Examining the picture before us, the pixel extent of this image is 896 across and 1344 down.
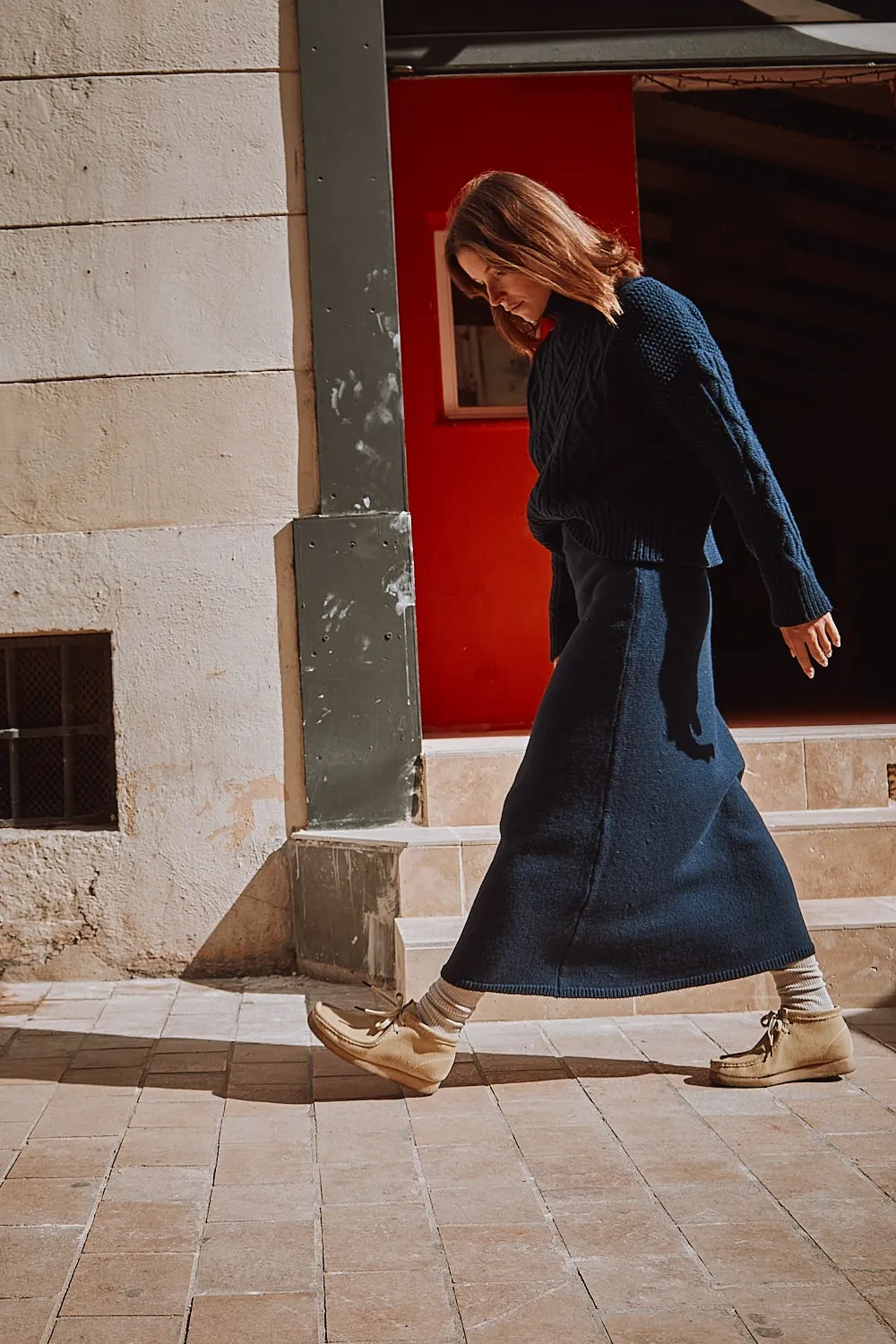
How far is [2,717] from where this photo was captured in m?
4.82

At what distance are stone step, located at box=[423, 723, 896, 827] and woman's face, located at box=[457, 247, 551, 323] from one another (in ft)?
5.84

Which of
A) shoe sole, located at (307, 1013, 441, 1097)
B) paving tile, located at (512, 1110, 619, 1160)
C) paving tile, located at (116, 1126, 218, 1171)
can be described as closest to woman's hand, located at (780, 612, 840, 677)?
paving tile, located at (512, 1110, 619, 1160)

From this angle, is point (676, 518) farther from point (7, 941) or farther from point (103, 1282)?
point (7, 941)

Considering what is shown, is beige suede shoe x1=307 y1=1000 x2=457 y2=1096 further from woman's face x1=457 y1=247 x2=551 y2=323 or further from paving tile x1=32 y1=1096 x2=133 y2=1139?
woman's face x1=457 y1=247 x2=551 y2=323

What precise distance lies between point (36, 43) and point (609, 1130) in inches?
156

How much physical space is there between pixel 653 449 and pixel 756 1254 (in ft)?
5.54

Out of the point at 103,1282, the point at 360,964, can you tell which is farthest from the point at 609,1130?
the point at 360,964

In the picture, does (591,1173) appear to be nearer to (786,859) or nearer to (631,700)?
(631,700)

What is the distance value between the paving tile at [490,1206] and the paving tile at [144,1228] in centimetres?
43

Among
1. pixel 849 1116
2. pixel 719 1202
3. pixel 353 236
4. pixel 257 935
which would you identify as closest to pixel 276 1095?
pixel 719 1202

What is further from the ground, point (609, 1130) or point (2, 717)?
point (2, 717)

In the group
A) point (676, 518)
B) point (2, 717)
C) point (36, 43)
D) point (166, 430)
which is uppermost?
point (36, 43)

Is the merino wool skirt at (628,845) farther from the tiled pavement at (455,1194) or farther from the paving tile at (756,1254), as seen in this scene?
the paving tile at (756,1254)

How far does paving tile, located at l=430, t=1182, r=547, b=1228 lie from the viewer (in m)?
2.41
